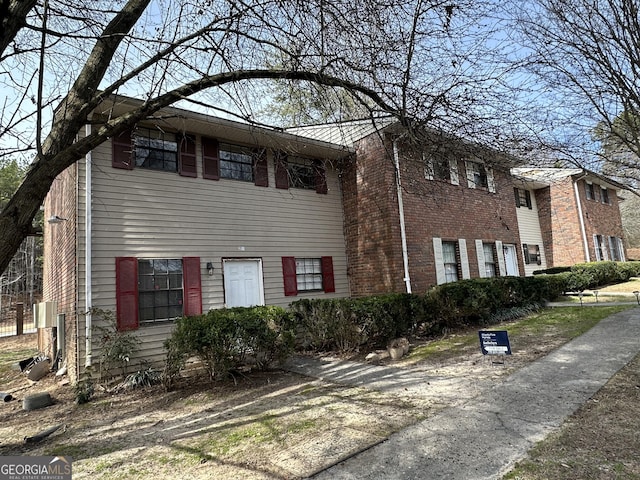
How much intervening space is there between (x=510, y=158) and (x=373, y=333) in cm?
432

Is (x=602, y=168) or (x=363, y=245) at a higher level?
(x=602, y=168)

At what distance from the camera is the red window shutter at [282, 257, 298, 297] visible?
9655 mm

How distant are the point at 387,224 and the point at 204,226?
479cm

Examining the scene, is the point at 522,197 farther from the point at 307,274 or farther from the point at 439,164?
the point at 439,164

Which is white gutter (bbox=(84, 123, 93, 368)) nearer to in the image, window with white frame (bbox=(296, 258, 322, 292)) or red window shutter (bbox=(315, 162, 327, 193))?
window with white frame (bbox=(296, 258, 322, 292))

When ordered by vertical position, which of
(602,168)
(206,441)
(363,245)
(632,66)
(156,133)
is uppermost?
(156,133)

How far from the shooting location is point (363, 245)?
422 inches

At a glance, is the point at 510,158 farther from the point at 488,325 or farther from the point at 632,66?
the point at 488,325

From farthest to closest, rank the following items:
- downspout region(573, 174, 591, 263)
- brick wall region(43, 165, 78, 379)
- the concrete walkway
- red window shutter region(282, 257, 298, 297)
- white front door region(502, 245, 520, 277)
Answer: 1. downspout region(573, 174, 591, 263)
2. white front door region(502, 245, 520, 277)
3. red window shutter region(282, 257, 298, 297)
4. brick wall region(43, 165, 78, 379)
5. the concrete walkway

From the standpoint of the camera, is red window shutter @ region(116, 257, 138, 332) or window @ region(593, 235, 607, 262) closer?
red window shutter @ region(116, 257, 138, 332)

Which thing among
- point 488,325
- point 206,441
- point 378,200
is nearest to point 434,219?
point 378,200

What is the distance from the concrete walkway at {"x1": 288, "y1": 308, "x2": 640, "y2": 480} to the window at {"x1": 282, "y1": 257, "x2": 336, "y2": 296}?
3.38m

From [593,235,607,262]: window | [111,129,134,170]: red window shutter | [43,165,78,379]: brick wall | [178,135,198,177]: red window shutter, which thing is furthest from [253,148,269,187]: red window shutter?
[593,235,607,262]: window

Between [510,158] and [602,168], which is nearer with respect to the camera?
[510,158]
